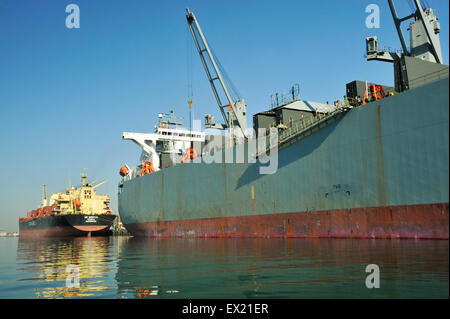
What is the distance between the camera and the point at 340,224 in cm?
2005

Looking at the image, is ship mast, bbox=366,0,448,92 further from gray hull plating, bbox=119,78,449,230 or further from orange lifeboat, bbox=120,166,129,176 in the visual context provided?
orange lifeboat, bbox=120,166,129,176

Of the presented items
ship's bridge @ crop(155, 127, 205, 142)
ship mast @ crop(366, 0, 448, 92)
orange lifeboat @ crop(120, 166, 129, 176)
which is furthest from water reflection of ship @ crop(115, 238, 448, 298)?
Result: orange lifeboat @ crop(120, 166, 129, 176)

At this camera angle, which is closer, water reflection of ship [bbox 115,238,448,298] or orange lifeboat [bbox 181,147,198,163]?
water reflection of ship [bbox 115,238,448,298]

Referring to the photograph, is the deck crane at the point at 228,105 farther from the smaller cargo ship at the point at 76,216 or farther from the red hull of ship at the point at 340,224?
the smaller cargo ship at the point at 76,216

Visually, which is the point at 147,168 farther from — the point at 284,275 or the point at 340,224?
the point at 284,275

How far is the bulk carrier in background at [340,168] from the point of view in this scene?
15.9 meters

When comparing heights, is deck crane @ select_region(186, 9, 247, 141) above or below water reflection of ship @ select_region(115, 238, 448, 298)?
above

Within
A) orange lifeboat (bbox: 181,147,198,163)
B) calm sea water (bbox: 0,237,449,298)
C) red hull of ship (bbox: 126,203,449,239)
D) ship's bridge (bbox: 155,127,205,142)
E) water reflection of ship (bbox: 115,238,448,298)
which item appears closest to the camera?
calm sea water (bbox: 0,237,449,298)

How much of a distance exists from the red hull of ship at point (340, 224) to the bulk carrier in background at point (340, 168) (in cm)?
5

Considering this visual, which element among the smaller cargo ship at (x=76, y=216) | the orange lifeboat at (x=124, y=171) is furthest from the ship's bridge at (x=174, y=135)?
the smaller cargo ship at (x=76, y=216)

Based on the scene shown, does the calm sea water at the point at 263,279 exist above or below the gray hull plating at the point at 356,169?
below

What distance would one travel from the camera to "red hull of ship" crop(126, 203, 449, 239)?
51.4 feet

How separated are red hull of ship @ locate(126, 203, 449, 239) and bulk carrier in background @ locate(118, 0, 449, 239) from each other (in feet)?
0.16

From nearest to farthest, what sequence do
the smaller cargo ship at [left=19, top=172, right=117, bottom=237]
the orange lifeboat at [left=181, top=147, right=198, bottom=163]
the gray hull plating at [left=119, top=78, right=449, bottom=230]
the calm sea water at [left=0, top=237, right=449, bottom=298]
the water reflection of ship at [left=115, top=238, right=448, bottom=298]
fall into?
the calm sea water at [left=0, top=237, right=449, bottom=298] < the water reflection of ship at [left=115, top=238, right=448, bottom=298] < the gray hull plating at [left=119, top=78, right=449, bottom=230] < the orange lifeboat at [left=181, top=147, right=198, bottom=163] < the smaller cargo ship at [left=19, top=172, right=117, bottom=237]
